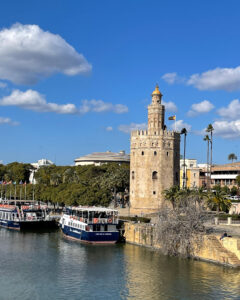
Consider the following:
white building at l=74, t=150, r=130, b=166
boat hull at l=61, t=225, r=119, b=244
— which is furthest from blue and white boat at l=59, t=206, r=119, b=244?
white building at l=74, t=150, r=130, b=166

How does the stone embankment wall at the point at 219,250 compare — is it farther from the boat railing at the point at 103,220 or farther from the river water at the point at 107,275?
the boat railing at the point at 103,220

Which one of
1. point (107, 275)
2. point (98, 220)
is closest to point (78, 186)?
point (98, 220)

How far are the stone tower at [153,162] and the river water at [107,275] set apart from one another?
1909 cm

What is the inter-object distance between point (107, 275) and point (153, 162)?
32755 millimetres

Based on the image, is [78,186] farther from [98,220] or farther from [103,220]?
[98,220]

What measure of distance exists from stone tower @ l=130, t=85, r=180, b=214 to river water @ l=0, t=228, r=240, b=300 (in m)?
19.1

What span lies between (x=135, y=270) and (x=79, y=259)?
23.0ft

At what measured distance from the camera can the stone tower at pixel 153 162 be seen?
6694cm

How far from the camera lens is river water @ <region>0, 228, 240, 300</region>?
3089 centimetres

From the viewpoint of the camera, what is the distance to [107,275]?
3606 cm

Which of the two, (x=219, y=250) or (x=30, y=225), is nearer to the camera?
(x=219, y=250)

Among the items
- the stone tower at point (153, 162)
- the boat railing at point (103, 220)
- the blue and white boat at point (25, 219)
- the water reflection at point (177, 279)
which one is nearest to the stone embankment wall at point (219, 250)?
the water reflection at point (177, 279)

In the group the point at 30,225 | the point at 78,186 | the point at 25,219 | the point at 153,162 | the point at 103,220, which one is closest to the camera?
the point at 103,220

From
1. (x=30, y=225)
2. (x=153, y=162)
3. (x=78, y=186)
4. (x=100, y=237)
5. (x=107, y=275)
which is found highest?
(x=153, y=162)
